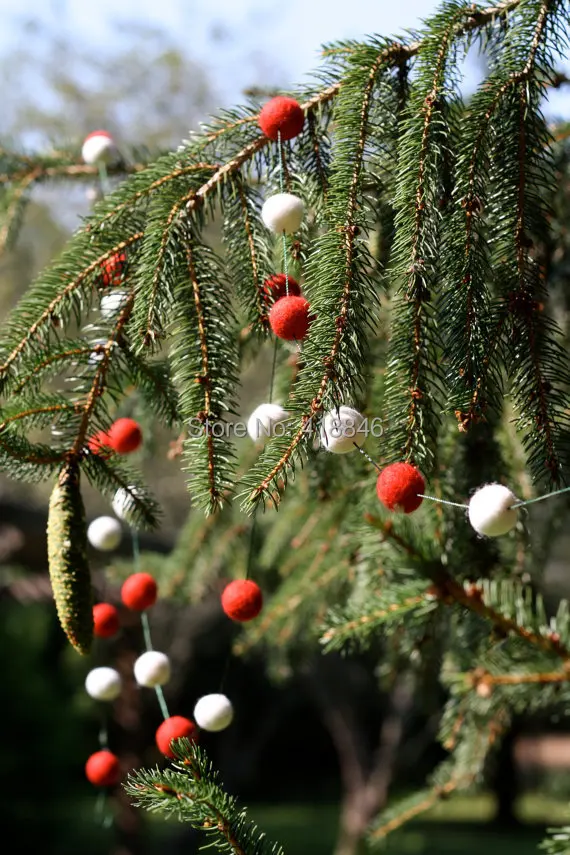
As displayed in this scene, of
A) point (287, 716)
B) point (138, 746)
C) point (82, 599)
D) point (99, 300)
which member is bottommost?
point (82, 599)

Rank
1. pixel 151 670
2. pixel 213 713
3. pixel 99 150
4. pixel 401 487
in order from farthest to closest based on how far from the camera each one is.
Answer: pixel 99 150 < pixel 151 670 < pixel 213 713 < pixel 401 487

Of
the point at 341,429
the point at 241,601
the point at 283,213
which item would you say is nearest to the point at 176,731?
the point at 241,601

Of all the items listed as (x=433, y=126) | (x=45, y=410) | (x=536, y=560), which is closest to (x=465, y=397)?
(x=433, y=126)

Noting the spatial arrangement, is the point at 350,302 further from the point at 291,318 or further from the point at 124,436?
the point at 124,436

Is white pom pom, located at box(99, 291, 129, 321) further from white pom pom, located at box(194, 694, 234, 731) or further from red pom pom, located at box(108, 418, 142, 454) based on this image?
white pom pom, located at box(194, 694, 234, 731)

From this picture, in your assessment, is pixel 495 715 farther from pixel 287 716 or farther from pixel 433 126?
pixel 287 716

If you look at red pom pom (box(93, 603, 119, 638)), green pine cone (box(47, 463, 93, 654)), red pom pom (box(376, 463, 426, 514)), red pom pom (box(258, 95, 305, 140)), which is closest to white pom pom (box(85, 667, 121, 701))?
red pom pom (box(93, 603, 119, 638))
